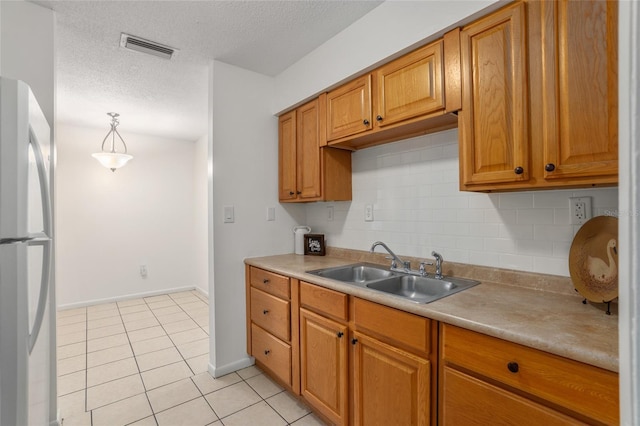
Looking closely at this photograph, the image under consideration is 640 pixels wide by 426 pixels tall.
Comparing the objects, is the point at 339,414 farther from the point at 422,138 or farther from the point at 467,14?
the point at 467,14

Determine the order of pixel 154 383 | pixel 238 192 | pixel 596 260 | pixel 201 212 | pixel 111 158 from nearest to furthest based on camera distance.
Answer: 1. pixel 596 260
2. pixel 154 383
3. pixel 238 192
4. pixel 111 158
5. pixel 201 212

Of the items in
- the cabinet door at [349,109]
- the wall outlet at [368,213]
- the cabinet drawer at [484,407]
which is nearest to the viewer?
the cabinet drawer at [484,407]

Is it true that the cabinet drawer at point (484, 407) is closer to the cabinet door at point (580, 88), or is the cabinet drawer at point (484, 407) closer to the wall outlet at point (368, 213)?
the cabinet door at point (580, 88)

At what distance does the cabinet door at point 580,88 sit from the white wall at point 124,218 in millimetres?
4446

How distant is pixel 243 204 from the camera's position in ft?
8.37

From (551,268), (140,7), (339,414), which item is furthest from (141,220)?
(551,268)

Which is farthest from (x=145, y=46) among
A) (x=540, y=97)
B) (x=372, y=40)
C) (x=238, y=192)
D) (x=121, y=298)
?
(x=121, y=298)

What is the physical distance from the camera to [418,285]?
1.82m

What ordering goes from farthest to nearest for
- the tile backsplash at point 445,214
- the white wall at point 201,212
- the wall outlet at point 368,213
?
the white wall at point 201,212
the wall outlet at point 368,213
the tile backsplash at point 445,214

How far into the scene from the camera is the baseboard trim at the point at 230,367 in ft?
7.71

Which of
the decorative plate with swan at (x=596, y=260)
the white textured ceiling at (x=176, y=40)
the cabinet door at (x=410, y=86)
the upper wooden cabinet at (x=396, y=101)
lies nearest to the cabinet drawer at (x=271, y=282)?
the upper wooden cabinet at (x=396, y=101)

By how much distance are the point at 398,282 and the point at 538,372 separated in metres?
0.93

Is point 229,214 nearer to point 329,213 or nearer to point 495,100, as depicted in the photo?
point 329,213

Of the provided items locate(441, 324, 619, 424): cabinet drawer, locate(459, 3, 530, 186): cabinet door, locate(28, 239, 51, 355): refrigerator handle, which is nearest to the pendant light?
locate(28, 239, 51, 355): refrigerator handle
